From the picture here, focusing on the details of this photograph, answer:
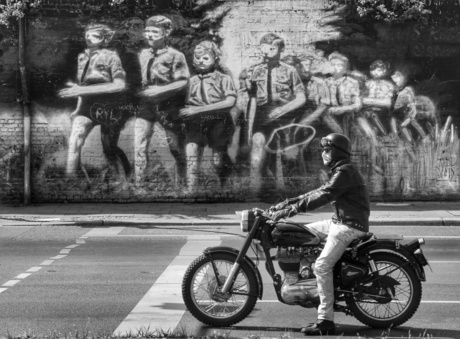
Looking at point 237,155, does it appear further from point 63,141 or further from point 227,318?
point 227,318

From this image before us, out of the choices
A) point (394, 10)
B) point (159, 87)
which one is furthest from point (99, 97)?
point (394, 10)

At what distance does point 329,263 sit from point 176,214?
10.4 meters

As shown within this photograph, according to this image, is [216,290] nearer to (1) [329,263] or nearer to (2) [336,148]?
(1) [329,263]

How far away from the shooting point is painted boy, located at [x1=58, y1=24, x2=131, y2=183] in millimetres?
18891

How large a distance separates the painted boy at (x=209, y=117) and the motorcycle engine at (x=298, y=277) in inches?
464

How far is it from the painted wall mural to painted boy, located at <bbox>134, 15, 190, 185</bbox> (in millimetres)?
23

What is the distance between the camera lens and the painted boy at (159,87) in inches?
746

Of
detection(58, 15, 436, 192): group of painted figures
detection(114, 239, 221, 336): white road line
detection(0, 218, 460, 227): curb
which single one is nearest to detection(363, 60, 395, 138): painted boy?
detection(58, 15, 436, 192): group of painted figures

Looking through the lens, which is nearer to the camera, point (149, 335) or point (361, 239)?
point (149, 335)

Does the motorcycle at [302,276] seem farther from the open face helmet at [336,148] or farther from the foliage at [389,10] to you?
the foliage at [389,10]

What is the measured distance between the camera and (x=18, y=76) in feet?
61.7

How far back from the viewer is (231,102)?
62.5 feet

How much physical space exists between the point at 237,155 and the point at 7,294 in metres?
10.5

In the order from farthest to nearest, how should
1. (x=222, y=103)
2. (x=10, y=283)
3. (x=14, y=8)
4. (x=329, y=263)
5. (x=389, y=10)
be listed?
(x=222, y=103)
(x=389, y=10)
(x=14, y=8)
(x=10, y=283)
(x=329, y=263)
